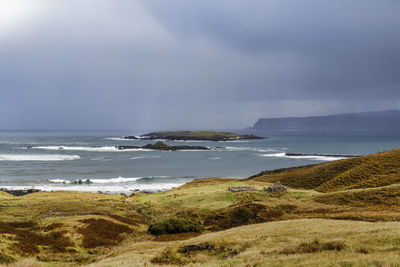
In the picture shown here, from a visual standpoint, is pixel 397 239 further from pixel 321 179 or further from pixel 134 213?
pixel 321 179

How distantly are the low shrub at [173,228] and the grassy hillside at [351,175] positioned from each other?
2421 centimetres

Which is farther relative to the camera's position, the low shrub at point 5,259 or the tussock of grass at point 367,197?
the tussock of grass at point 367,197

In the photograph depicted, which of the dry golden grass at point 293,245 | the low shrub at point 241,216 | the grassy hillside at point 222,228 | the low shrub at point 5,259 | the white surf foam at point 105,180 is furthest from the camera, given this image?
the white surf foam at point 105,180

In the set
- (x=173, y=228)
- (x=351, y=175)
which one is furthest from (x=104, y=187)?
(x=351, y=175)

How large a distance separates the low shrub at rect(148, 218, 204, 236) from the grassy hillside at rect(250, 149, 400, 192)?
2421cm

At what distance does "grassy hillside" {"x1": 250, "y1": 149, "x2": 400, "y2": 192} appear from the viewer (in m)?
40.1

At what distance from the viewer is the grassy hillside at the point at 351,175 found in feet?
132

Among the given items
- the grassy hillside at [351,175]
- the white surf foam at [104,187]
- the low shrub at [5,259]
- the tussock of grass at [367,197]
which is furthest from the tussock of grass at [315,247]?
the white surf foam at [104,187]

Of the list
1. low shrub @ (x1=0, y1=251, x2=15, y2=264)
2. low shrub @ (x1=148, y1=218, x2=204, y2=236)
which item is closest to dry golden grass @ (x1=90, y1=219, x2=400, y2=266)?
low shrub @ (x1=0, y1=251, x2=15, y2=264)

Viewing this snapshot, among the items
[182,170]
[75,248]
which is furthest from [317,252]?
[182,170]

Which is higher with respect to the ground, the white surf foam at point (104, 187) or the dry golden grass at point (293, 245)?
the dry golden grass at point (293, 245)

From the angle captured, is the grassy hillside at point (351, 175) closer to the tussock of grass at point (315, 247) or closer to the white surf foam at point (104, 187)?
the white surf foam at point (104, 187)

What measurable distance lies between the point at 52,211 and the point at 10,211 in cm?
434

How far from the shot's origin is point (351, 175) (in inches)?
1758
